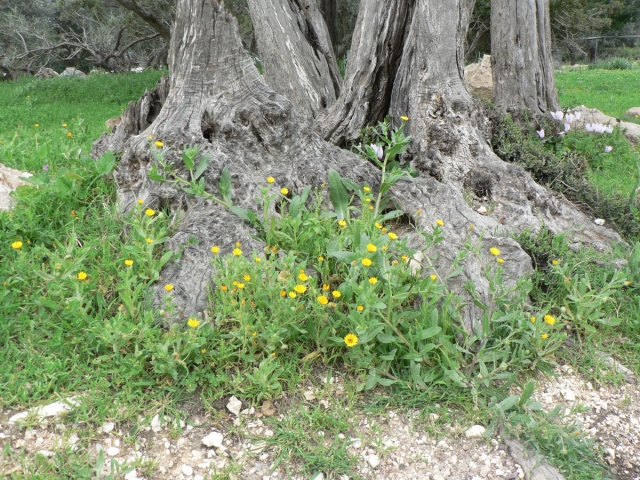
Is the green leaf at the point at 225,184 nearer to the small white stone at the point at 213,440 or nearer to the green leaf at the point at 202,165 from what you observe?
the green leaf at the point at 202,165

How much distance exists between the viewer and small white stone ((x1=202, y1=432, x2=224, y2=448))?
7.89ft

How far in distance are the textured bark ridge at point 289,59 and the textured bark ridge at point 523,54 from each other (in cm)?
184

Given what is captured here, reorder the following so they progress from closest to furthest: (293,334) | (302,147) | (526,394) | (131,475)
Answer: (131,475) → (526,394) → (293,334) → (302,147)

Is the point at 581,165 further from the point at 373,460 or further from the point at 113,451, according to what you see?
the point at 113,451

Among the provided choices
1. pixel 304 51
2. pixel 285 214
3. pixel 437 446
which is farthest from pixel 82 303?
pixel 304 51

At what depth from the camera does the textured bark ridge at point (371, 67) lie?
4672mm

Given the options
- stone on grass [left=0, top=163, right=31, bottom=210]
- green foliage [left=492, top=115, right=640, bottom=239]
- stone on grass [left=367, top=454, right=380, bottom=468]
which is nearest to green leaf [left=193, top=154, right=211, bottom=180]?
stone on grass [left=0, top=163, right=31, bottom=210]

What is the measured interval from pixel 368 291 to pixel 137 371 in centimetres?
114

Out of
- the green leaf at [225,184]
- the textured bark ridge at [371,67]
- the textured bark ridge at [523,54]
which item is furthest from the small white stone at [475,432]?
the textured bark ridge at [523,54]

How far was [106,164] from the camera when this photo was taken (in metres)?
3.89

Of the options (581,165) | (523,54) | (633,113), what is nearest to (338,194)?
(581,165)

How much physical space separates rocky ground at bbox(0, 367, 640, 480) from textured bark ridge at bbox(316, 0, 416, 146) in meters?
2.82

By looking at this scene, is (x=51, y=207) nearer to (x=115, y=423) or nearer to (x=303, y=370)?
(x=115, y=423)

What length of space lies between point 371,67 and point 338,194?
5.41ft
